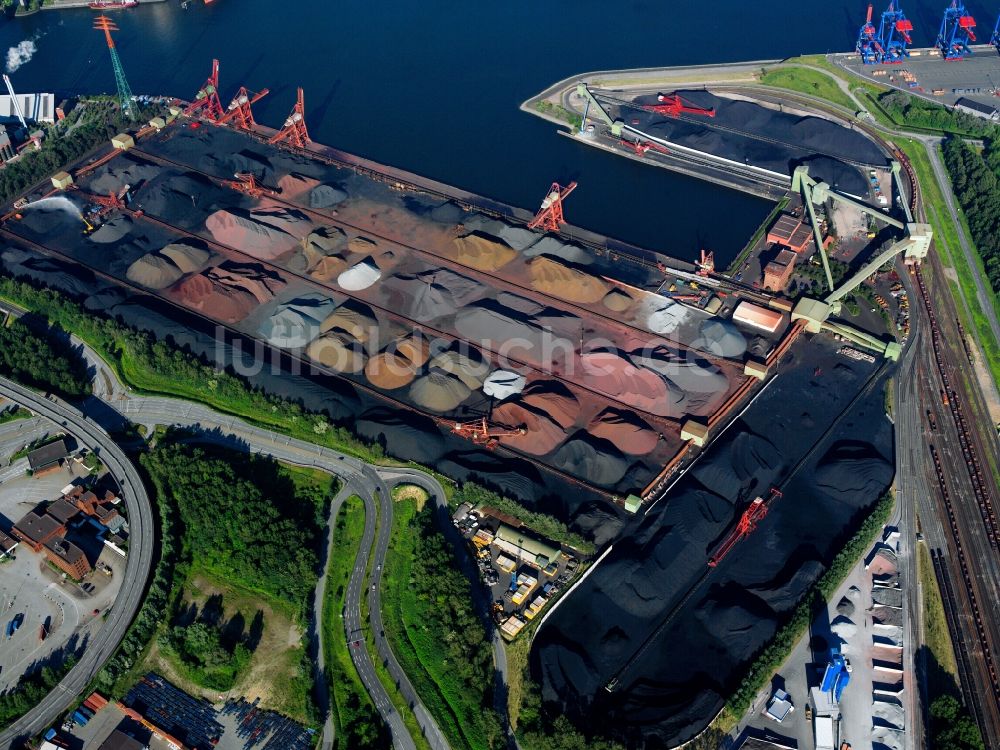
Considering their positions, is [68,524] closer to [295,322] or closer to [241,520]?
[241,520]

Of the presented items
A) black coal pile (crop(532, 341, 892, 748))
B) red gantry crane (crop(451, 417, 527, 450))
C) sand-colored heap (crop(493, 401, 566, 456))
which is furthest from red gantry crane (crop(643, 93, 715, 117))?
red gantry crane (crop(451, 417, 527, 450))

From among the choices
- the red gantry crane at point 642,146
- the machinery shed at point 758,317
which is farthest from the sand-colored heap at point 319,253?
the machinery shed at point 758,317

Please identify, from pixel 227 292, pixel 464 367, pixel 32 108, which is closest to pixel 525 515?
pixel 464 367

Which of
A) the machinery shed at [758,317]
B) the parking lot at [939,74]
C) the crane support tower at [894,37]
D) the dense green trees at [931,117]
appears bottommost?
the machinery shed at [758,317]

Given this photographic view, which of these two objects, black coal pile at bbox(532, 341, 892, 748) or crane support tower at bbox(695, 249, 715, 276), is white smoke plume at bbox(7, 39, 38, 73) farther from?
black coal pile at bbox(532, 341, 892, 748)

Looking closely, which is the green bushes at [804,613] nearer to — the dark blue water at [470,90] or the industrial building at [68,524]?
the dark blue water at [470,90]

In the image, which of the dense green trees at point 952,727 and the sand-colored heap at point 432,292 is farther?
the sand-colored heap at point 432,292

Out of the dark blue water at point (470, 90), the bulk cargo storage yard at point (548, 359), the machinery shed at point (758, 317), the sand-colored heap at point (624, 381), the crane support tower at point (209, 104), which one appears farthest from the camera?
the crane support tower at point (209, 104)
